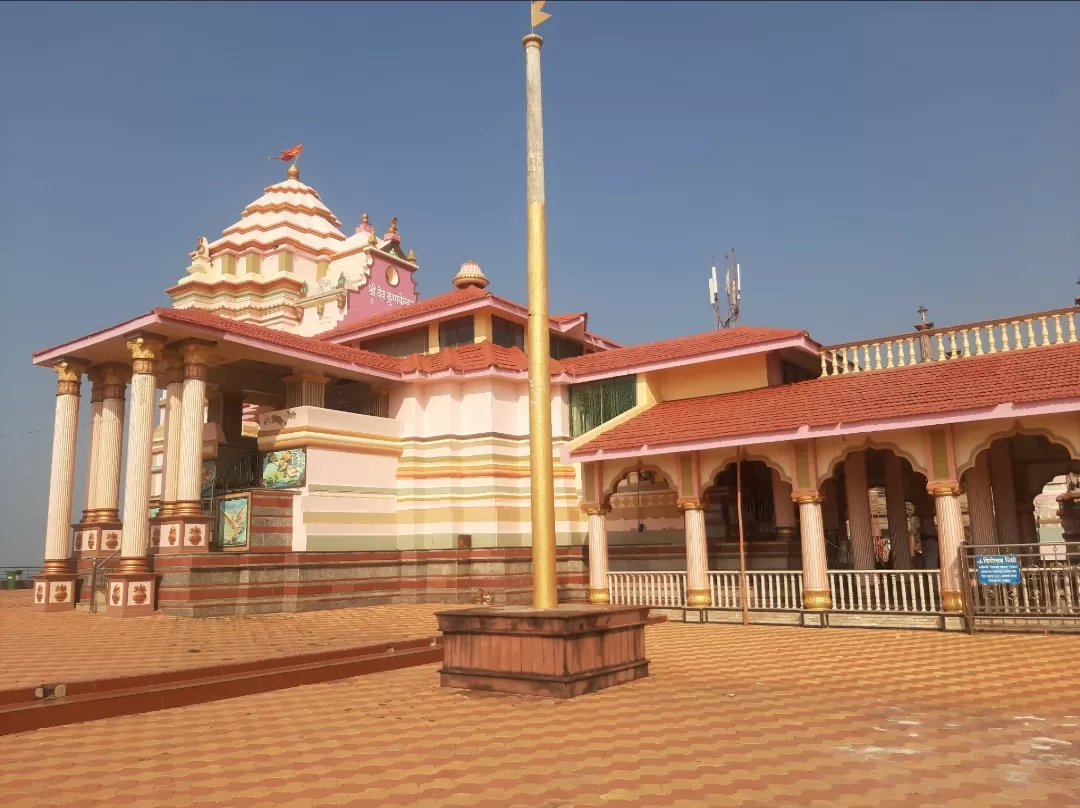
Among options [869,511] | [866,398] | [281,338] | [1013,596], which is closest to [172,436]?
[281,338]

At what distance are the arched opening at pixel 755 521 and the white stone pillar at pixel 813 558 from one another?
3491mm

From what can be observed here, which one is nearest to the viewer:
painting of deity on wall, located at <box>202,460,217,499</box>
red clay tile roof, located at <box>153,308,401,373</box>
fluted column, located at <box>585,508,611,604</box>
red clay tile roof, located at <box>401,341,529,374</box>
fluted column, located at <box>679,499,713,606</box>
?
fluted column, located at <box>679,499,713,606</box>

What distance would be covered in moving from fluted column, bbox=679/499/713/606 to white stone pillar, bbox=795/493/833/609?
2.01 m

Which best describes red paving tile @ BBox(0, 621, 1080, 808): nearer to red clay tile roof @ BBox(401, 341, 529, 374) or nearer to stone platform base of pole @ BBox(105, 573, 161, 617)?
stone platform base of pole @ BBox(105, 573, 161, 617)

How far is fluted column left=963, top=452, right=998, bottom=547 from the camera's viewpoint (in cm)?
1675

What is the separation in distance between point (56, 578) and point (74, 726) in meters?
14.3

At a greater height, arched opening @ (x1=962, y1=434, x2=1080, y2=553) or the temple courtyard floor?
arched opening @ (x1=962, y1=434, x2=1080, y2=553)

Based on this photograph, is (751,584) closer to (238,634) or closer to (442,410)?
(442,410)

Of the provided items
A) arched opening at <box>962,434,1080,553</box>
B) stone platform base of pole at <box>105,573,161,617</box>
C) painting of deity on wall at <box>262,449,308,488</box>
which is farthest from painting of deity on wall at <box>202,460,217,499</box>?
arched opening at <box>962,434,1080,553</box>

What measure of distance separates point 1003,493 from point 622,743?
52.0 ft

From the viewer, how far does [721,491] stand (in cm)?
2125

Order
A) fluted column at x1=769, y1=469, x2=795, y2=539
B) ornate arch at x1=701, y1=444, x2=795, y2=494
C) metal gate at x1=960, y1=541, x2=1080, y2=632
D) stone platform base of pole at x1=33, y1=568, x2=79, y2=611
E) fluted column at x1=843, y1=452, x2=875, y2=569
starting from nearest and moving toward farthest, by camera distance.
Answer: metal gate at x1=960, y1=541, x2=1080, y2=632 < ornate arch at x1=701, y1=444, x2=795, y2=494 < fluted column at x1=843, y1=452, x2=875, y2=569 < stone platform base of pole at x1=33, y1=568, x2=79, y2=611 < fluted column at x1=769, y1=469, x2=795, y2=539

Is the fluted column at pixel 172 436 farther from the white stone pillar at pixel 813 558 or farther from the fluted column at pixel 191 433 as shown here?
the white stone pillar at pixel 813 558

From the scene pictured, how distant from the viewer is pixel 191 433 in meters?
18.3
